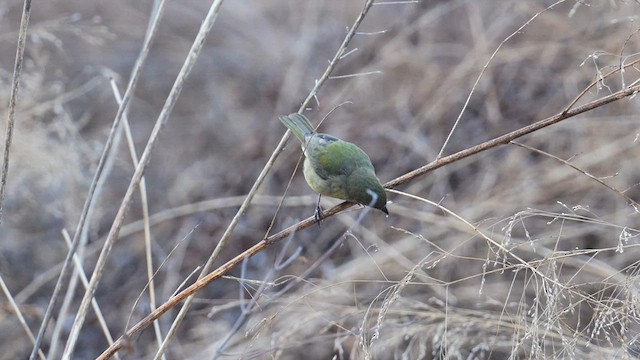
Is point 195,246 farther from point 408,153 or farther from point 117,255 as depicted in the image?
point 408,153

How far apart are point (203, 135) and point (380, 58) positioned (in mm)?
1624

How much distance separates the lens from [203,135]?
5824 mm

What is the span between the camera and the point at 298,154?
4.79 m

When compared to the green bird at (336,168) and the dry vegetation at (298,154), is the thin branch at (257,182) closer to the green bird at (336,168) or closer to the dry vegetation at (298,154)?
the green bird at (336,168)

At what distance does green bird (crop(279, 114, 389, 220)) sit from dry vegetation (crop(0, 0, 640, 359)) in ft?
2.26

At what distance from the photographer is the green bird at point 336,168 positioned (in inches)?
93.7

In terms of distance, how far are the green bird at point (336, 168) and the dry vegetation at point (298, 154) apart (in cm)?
69

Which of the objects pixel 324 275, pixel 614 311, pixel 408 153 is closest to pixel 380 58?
pixel 408 153

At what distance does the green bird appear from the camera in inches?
93.7

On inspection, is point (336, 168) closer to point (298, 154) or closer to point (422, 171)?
point (422, 171)

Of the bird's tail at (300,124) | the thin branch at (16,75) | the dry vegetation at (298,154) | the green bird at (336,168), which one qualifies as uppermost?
the thin branch at (16,75)

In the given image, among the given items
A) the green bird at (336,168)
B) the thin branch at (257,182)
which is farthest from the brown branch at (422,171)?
the green bird at (336,168)

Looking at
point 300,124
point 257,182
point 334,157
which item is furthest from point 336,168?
point 257,182

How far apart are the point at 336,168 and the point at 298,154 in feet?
7.41
